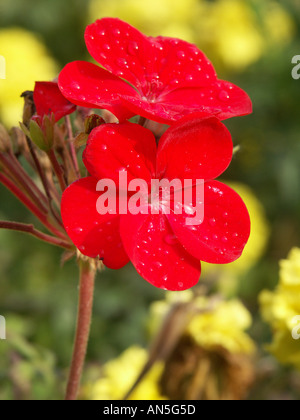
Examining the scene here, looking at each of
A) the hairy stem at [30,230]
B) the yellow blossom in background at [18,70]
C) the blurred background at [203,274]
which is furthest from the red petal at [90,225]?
the yellow blossom in background at [18,70]

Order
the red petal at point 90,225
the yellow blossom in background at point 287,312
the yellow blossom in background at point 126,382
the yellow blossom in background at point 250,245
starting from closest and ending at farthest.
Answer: the red petal at point 90,225
the yellow blossom in background at point 287,312
the yellow blossom in background at point 126,382
the yellow blossom in background at point 250,245

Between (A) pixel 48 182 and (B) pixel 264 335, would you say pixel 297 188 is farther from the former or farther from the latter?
(A) pixel 48 182

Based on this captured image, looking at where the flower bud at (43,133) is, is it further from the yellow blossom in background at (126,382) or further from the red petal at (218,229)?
the yellow blossom in background at (126,382)

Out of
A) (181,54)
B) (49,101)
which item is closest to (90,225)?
(49,101)

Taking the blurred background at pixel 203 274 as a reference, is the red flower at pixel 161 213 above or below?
above

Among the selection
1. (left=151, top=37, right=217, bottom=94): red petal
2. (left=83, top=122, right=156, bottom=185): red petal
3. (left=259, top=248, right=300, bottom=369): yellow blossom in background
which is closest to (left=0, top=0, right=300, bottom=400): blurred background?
(left=259, top=248, right=300, bottom=369): yellow blossom in background

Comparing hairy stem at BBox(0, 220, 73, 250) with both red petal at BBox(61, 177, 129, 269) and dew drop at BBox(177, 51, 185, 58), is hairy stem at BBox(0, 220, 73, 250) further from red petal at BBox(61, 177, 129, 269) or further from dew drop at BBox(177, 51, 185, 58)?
dew drop at BBox(177, 51, 185, 58)
